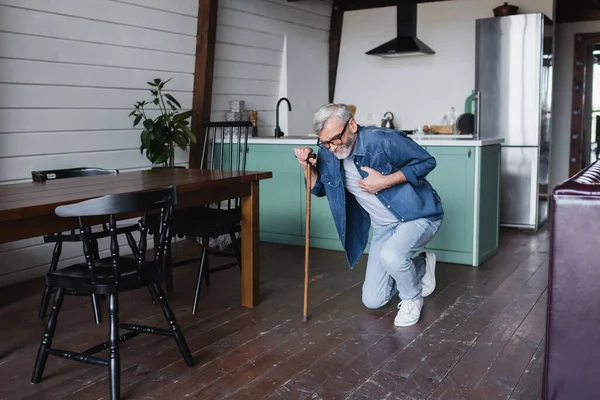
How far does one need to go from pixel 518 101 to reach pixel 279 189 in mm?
2606

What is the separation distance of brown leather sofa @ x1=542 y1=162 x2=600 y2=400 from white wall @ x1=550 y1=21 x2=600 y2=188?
6.52 m

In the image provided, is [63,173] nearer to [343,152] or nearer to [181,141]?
[181,141]

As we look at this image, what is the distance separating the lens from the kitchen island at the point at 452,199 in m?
4.79

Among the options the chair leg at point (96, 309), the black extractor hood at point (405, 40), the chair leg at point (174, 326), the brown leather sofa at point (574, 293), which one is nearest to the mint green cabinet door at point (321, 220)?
the chair leg at point (96, 309)

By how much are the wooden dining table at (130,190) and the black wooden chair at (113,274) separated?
0.11 m

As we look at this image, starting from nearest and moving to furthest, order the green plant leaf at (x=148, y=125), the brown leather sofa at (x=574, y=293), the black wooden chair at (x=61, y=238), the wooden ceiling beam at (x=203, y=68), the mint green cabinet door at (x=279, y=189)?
the brown leather sofa at (x=574, y=293), the black wooden chair at (x=61, y=238), the green plant leaf at (x=148, y=125), the mint green cabinet door at (x=279, y=189), the wooden ceiling beam at (x=203, y=68)

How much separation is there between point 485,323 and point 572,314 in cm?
143

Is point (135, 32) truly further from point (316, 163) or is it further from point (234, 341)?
point (234, 341)

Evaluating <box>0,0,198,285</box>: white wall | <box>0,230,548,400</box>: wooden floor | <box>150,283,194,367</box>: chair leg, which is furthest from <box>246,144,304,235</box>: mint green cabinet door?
<box>150,283,194,367</box>: chair leg

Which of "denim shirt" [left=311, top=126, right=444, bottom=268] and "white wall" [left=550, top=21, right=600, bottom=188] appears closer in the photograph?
"denim shirt" [left=311, top=126, right=444, bottom=268]

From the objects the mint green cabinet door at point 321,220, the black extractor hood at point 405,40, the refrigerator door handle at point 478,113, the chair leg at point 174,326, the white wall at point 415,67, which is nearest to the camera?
the chair leg at point 174,326

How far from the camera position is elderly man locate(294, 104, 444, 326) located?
335cm

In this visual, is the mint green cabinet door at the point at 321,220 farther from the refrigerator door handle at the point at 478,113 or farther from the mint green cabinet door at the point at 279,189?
the refrigerator door handle at the point at 478,113

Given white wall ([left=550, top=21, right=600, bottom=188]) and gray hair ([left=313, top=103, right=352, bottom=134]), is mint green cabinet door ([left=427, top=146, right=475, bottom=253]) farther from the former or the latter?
white wall ([left=550, top=21, right=600, bottom=188])
